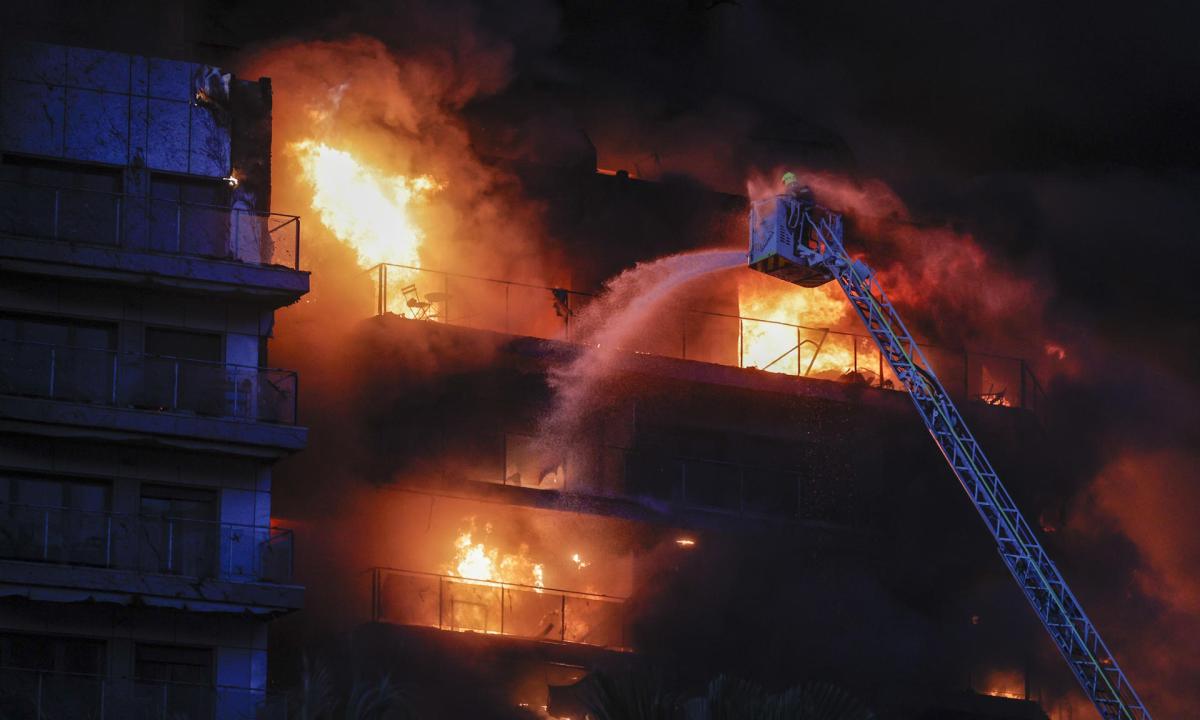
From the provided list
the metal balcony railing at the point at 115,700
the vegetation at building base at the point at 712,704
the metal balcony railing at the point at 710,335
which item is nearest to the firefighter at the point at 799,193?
the metal balcony railing at the point at 710,335

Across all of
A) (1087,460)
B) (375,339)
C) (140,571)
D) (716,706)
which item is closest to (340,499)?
(375,339)

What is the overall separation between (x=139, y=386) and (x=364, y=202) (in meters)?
9.34

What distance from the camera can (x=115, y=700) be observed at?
146 feet

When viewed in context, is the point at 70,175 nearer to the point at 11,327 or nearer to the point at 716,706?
the point at 11,327

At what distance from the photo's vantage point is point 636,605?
54969 millimetres

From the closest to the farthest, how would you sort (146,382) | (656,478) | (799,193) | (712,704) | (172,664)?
(712,704), (172,664), (146,382), (799,193), (656,478)

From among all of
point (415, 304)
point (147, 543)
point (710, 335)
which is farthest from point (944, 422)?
point (147, 543)

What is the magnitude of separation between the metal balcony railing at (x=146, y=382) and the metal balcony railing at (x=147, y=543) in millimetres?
2283

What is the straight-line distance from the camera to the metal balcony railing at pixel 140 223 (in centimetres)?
4788

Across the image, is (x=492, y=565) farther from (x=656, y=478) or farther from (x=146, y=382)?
(x=146, y=382)

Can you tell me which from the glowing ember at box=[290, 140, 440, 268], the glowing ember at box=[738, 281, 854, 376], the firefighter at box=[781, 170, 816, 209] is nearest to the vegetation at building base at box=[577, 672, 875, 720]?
the firefighter at box=[781, 170, 816, 209]

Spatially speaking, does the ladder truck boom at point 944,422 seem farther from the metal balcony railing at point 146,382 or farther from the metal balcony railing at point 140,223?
the metal balcony railing at point 146,382

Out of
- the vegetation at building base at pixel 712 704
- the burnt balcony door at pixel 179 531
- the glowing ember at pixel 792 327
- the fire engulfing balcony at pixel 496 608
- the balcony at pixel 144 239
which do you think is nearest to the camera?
the vegetation at building base at pixel 712 704

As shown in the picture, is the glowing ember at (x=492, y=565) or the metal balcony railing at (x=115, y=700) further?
the glowing ember at (x=492, y=565)
